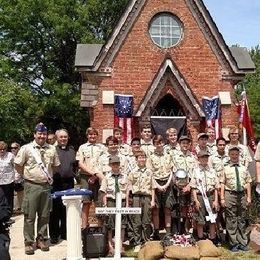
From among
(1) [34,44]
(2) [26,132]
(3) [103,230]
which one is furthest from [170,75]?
(1) [34,44]

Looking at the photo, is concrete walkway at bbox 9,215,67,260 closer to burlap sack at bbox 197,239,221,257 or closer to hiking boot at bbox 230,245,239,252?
burlap sack at bbox 197,239,221,257

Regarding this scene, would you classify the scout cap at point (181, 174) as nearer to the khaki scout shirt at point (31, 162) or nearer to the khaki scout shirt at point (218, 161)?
the khaki scout shirt at point (218, 161)

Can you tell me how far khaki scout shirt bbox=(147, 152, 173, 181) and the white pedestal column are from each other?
1.56 meters

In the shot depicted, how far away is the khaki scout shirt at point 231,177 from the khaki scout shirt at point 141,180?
126 cm

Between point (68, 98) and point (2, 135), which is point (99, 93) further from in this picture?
point (68, 98)

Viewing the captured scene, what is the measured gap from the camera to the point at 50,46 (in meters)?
35.3

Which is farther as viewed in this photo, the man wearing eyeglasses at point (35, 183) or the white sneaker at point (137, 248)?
the man wearing eyeglasses at point (35, 183)

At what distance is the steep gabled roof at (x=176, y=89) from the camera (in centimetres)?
1518

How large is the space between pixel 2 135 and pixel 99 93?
8958 millimetres

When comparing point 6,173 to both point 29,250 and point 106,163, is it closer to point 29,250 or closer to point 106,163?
point 29,250

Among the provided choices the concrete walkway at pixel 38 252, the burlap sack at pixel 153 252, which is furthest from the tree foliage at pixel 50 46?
the burlap sack at pixel 153 252

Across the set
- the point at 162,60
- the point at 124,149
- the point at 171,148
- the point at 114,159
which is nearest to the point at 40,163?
the point at 114,159

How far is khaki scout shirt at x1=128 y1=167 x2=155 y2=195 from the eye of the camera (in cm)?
866

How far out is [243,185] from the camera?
8.78 meters
